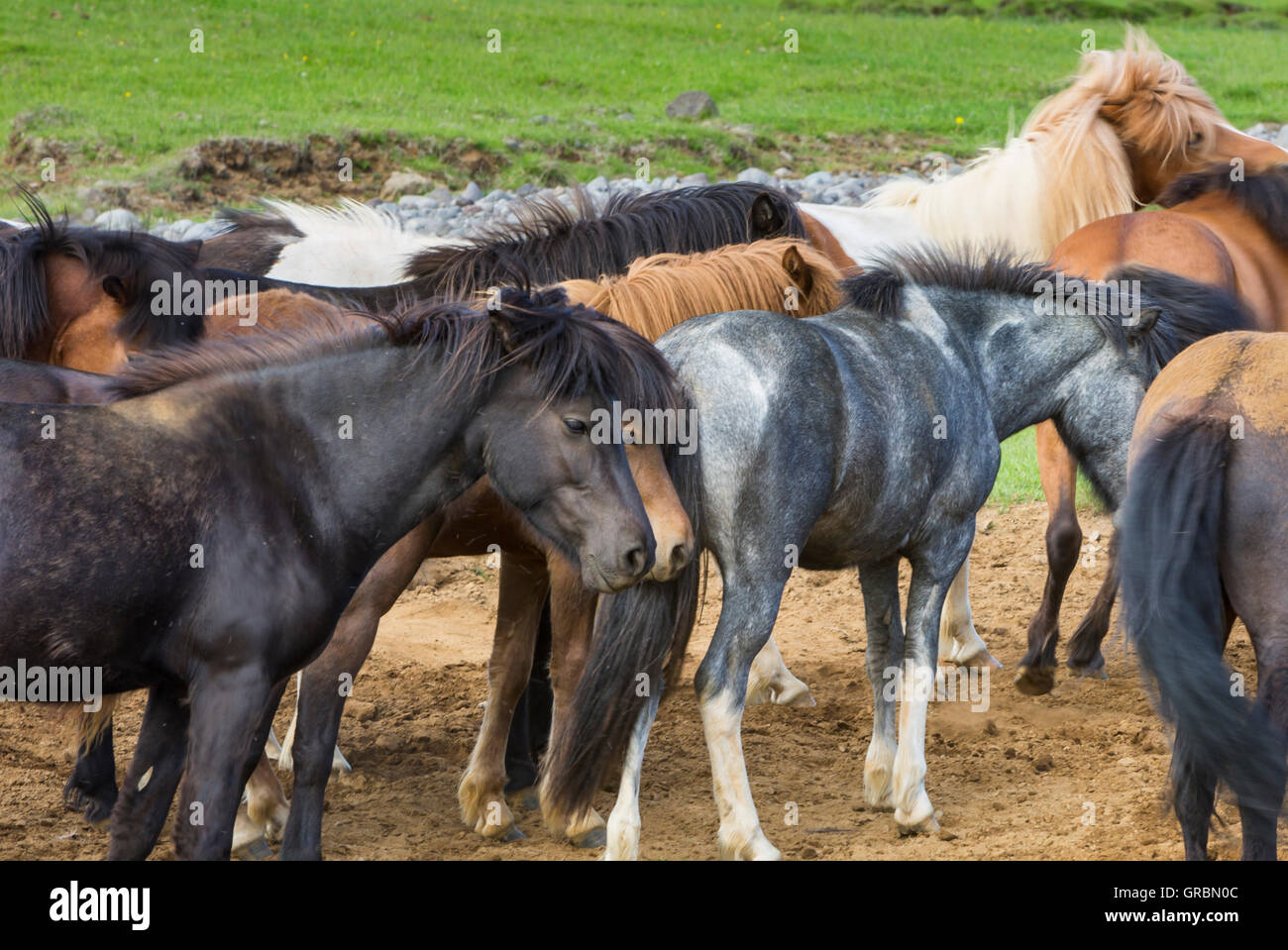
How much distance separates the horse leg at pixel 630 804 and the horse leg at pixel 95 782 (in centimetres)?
210

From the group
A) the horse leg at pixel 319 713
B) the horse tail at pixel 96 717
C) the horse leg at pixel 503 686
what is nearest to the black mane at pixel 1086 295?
the horse leg at pixel 503 686

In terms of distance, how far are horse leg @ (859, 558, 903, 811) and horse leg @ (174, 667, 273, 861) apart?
2.56 meters

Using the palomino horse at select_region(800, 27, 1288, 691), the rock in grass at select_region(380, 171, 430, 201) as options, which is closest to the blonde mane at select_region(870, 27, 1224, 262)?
the palomino horse at select_region(800, 27, 1288, 691)

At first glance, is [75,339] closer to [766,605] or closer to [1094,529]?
[766,605]

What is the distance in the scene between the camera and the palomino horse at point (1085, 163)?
812 cm

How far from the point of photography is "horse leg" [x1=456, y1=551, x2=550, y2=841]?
5.12 m

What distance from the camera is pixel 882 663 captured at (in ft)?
17.7

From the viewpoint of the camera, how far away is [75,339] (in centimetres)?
556

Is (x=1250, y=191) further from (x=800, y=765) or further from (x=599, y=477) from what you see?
(x=599, y=477)

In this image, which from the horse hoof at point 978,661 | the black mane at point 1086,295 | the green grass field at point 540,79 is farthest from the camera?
the green grass field at point 540,79

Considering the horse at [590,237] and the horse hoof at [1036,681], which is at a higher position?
the horse at [590,237]

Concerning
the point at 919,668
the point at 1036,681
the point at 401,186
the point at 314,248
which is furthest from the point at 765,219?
the point at 401,186

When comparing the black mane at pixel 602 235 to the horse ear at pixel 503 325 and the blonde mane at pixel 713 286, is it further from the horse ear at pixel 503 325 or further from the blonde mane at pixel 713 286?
the horse ear at pixel 503 325

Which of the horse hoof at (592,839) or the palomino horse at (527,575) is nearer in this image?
the palomino horse at (527,575)
